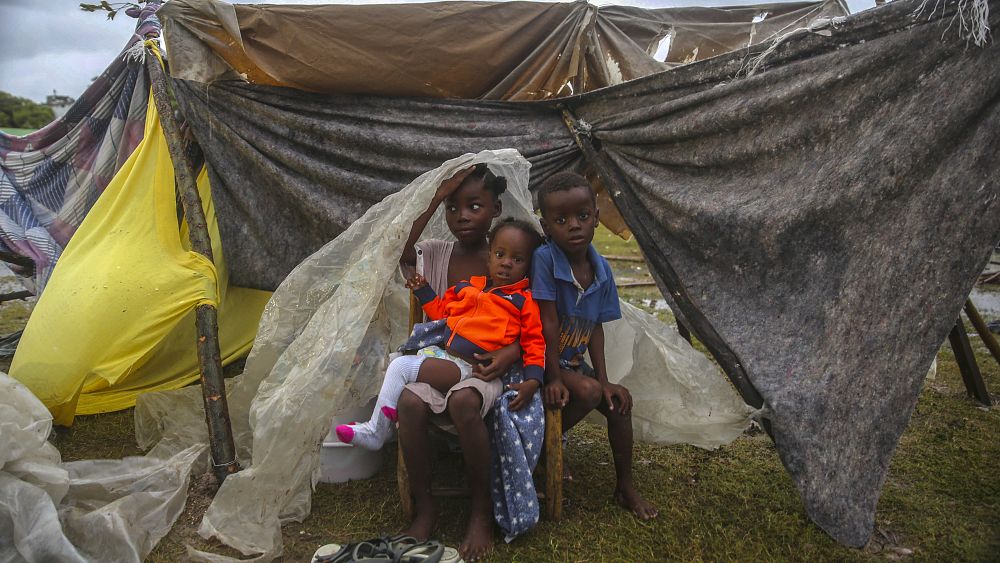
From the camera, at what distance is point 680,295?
2961 mm

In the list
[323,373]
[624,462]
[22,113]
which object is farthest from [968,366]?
[22,113]

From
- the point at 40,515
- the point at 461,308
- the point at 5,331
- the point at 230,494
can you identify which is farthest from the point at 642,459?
the point at 5,331

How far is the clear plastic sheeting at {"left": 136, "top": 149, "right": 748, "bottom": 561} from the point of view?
2459 mm

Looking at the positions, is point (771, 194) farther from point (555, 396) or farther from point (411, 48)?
point (411, 48)

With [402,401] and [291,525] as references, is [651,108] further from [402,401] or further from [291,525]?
[291,525]

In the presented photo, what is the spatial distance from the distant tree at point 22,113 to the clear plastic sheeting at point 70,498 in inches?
1123

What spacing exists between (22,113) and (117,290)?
30.3 meters

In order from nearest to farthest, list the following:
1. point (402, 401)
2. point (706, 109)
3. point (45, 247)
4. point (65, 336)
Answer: point (402, 401) < point (706, 109) < point (65, 336) < point (45, 247)

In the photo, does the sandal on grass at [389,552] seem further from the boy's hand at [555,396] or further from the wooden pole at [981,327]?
the wooden pole at [981,327]

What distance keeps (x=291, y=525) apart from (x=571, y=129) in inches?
86.4

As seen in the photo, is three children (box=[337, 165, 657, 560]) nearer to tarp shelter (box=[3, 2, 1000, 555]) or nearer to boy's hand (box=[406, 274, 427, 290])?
boy's hand (box=[406, 274, 427, 290])

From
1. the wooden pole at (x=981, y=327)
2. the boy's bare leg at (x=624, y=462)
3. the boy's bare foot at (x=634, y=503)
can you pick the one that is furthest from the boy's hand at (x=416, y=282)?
the wooden pole at (x=981, y=327)

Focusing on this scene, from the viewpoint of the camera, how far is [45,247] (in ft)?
13.4

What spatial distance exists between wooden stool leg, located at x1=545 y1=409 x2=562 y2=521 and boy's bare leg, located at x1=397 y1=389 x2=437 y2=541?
458mm
